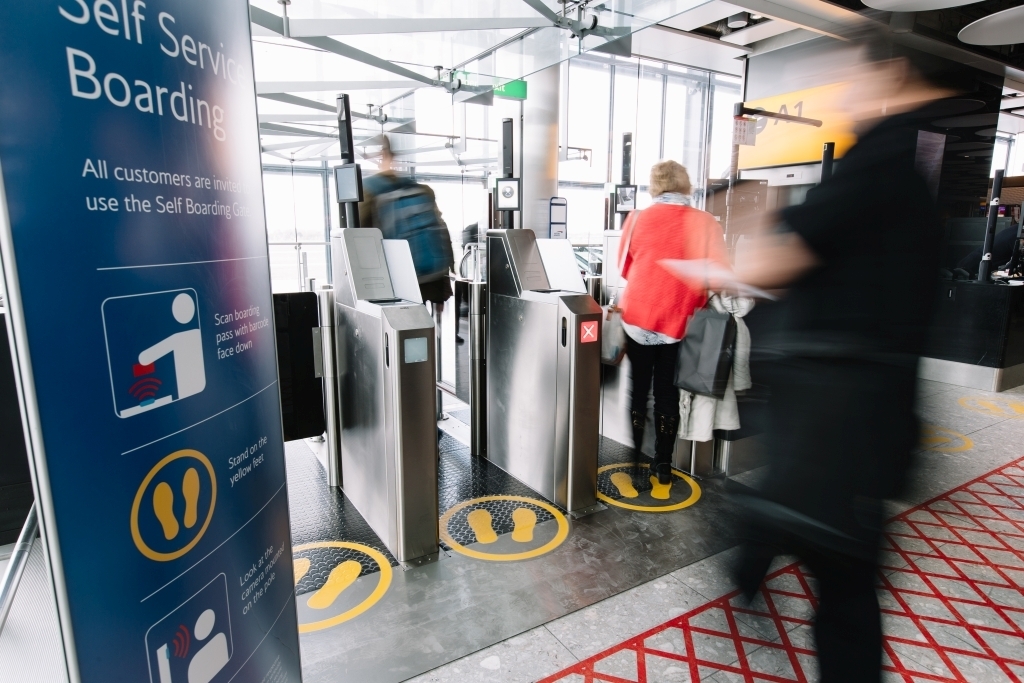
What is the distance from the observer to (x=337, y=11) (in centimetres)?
369

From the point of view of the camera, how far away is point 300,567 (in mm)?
2309

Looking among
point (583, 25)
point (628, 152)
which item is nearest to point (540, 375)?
point (583, 25)

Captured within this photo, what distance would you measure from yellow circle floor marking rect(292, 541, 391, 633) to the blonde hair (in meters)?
1.95

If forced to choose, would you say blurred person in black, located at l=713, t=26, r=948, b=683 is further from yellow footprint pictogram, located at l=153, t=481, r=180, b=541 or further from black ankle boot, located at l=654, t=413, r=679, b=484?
black ankle boot, located at l=654, t=413, r=679, b=484

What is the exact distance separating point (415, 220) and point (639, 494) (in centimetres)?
189

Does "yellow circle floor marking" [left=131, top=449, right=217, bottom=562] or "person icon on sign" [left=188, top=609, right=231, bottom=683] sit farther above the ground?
"yellow circle floor marking" [left=131, top=449, right=217, bottom=562]

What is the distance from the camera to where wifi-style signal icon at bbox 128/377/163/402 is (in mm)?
810

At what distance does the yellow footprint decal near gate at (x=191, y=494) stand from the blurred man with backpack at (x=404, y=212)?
2.49 metres

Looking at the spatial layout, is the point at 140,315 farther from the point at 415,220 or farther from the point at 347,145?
the point at 415,220

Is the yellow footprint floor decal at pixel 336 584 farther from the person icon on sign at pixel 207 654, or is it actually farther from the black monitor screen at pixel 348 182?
the black monitor screen at pixel 348 182

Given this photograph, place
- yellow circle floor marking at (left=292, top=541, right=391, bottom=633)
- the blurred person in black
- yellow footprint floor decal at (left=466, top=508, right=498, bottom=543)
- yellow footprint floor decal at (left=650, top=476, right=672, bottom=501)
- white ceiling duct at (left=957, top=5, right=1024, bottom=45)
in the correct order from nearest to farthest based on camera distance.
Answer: the blurred person in black < yellow circle floor marking at (left=292, top=541, right=391, bottom=633) < yellow footprint floor decal at (left=466, top=508, right=498, bottom=543) < yellow footprint floor decal at (left=650, top=476, right=672, bottom=501) < white ceiling duct at (left=957, top=5, right=1024, bottom=45)

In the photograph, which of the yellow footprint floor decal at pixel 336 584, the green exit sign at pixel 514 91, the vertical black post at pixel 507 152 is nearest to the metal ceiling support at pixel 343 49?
the green exit sign at pixel 514 91

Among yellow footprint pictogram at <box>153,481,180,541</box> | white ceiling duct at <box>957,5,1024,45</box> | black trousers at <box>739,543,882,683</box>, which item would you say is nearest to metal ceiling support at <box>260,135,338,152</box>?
white ceiling duct at <box>957,5,1024,45</box>

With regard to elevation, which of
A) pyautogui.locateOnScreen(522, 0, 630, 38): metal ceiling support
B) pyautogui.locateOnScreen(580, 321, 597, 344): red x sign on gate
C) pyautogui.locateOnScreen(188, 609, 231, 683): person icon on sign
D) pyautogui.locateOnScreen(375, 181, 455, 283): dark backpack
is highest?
pyautogui.locateOnScreen(522, 0, 630, 38): metal ceiling support
